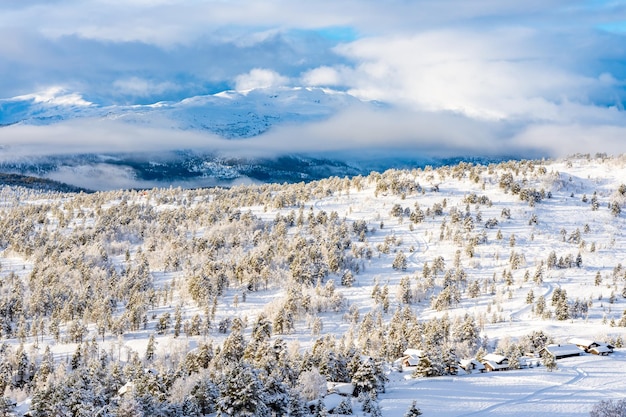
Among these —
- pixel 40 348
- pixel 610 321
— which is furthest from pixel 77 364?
pixel 610 321

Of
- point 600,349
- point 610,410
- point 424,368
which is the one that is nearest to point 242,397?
point 424,368

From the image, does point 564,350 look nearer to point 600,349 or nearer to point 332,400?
point 600,349

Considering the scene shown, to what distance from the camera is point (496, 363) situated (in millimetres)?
122062

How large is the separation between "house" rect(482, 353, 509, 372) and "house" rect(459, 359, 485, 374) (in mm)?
1213

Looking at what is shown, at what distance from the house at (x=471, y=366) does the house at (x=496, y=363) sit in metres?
1.21

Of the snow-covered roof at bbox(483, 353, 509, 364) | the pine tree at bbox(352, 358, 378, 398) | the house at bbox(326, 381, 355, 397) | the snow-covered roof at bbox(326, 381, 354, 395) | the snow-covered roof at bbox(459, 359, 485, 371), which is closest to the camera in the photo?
the pine tree at bbox(352, 358, 378, 398)

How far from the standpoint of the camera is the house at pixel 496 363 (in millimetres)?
121438

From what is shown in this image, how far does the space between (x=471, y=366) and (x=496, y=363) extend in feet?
17.3

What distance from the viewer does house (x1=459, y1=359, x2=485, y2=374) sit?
399 ft

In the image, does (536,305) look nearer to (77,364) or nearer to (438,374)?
(438,374)

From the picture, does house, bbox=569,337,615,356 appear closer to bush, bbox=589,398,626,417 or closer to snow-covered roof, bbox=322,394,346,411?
bush, bbox=589,398,626,417

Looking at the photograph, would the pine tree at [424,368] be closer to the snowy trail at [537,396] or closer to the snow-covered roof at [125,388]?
the snowy trail at [537,396]

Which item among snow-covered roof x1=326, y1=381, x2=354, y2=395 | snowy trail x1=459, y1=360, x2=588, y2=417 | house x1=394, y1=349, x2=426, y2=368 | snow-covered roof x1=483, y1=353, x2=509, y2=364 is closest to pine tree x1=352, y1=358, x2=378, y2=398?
snow-covered roof x1=326, y1=381, x2=354, y2=395

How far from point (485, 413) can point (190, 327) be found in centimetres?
10538
